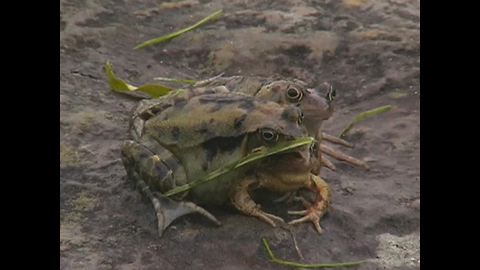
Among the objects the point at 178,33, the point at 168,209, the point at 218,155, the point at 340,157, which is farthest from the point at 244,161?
the point at 178,33

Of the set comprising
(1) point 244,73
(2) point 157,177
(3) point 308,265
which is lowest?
(3) point 308,265

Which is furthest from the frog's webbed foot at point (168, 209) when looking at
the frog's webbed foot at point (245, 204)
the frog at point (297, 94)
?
the frog at point (297, 94)

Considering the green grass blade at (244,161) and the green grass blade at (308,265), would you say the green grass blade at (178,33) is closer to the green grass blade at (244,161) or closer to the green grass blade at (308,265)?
the green grass blade at (244,161)

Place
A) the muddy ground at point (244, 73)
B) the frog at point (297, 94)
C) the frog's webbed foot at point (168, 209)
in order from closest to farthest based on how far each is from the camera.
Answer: the muddy ground at point (244, 73), the frog's webbed foot at point (168, 209), the frog at point (297, 94)

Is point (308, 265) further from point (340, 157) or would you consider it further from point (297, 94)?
point (340, 157)

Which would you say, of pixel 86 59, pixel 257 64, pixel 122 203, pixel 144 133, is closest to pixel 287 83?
pixel 144 133
